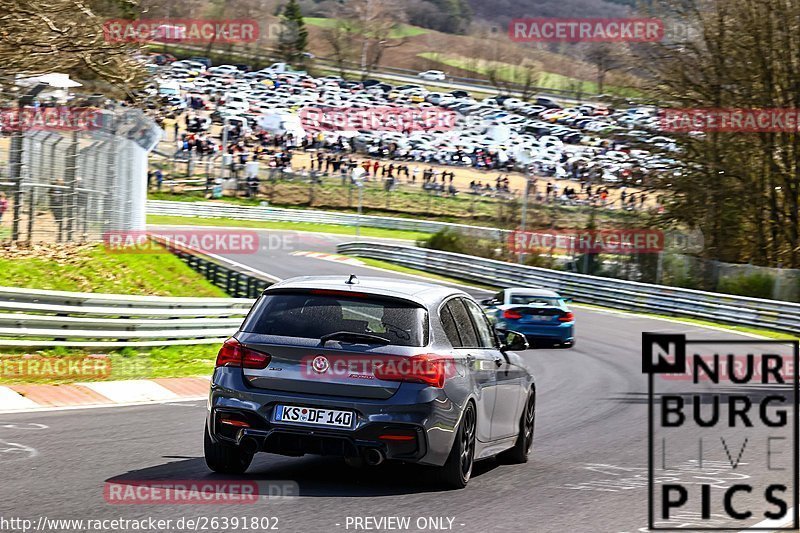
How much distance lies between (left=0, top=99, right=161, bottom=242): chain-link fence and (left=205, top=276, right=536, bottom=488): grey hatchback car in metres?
12.3

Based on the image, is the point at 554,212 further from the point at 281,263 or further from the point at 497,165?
the point at 497,165

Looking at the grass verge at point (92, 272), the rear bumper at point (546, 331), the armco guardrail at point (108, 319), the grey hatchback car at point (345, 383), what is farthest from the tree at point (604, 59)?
the grey hatchback car at point (345, 383)

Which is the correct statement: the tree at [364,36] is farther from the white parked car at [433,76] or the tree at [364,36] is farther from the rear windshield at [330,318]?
the rear windshield at [330,318]

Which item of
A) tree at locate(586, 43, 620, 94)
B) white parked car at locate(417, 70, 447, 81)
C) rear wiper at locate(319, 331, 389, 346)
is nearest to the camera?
rear wiper at locate(319, 331, 389, 346)

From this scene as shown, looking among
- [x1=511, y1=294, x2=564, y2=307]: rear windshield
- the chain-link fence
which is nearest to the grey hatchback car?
the chain-link fence

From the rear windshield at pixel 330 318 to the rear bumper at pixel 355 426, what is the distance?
39 centimetres

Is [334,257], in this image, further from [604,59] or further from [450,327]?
[604,59]

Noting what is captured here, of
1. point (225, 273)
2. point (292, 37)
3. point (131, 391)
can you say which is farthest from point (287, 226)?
point (292, 37)

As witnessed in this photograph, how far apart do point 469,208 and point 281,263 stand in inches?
931

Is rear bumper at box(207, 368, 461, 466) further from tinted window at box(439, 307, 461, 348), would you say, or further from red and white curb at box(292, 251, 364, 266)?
red and white curb at box(292, 251, 364, 266)

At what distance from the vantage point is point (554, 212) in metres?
48.3

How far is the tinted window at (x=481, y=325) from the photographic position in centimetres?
909

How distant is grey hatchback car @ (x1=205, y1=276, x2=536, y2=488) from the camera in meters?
7.57

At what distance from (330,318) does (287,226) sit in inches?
2082
